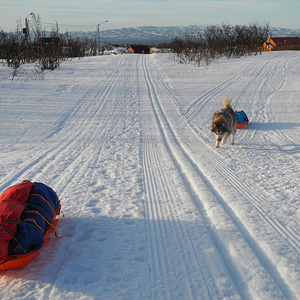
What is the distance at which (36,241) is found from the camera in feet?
10.3

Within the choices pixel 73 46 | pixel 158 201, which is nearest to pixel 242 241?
pixel 158 201

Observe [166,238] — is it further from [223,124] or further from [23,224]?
[223,124]

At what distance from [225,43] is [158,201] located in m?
34.5

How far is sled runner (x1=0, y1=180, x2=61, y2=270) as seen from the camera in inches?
118

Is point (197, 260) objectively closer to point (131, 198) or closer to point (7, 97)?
point (131, 198)

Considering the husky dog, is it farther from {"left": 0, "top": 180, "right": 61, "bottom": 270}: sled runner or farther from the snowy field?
{"left": 0, "top": 180, "right": 61, "bottom": 270}: sled runner

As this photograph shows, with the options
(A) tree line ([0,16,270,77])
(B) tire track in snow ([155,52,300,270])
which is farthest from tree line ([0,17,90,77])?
(B) tire track in snow ([155,52,300,270])

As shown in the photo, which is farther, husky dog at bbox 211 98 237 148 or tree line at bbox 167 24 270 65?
tree line at bbox 167 24 270 65

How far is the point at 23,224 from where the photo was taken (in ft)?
10.2

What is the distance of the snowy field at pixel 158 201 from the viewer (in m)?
2.95

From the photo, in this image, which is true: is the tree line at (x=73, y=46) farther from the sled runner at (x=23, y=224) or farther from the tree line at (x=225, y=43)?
the sled runner at (x=23, y=224)

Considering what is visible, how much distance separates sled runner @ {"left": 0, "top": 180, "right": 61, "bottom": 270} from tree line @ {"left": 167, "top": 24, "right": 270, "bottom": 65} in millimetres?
29672

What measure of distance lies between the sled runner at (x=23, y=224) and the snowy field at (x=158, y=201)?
186mm

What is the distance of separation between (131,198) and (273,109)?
28.5 feet
